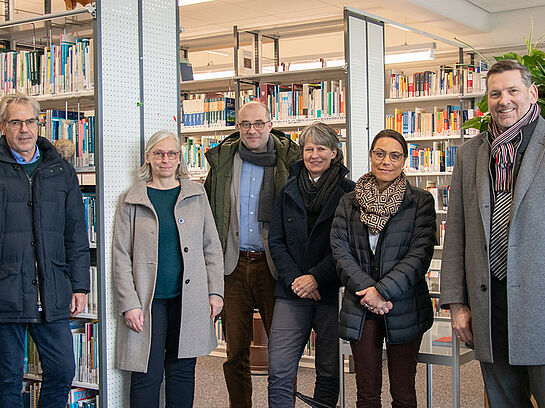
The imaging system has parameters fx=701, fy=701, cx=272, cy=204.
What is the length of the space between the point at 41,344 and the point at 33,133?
100 centimetres

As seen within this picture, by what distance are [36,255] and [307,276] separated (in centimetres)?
130

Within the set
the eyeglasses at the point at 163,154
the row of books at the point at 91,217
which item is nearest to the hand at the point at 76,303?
the row of books at the point at 91,217

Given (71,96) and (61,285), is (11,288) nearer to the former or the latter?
(61,285)

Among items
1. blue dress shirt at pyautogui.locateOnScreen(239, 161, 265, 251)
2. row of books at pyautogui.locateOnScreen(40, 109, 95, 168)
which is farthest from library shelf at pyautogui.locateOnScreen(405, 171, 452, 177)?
row of books at pyautogui.locateOnScreen(40, 109, 95, 168)

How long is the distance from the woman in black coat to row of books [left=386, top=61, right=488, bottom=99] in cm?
475

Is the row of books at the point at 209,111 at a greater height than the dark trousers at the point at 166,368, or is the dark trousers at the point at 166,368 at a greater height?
the row of books at the point at 209,111

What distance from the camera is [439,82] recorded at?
316 inches

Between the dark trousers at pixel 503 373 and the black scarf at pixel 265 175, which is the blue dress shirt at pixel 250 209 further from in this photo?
the dark trousers at pixel 503 373

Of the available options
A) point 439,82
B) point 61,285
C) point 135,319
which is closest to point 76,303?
point 61,285

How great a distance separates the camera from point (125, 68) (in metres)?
3.75

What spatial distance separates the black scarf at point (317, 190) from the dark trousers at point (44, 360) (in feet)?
4.33

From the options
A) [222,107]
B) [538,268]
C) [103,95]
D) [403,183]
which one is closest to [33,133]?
[103,95]

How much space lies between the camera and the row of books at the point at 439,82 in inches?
313

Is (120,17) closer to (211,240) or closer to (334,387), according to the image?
(211,240)
